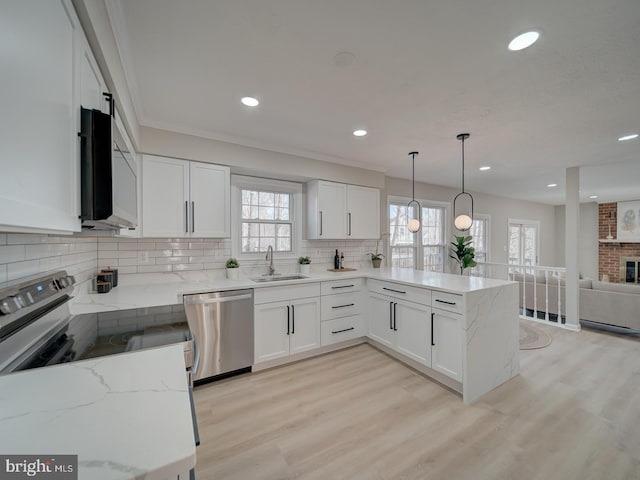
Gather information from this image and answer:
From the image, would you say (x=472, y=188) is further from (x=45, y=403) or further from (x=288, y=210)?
(x=45, y=403)

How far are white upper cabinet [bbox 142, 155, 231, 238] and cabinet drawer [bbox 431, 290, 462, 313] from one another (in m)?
2.23

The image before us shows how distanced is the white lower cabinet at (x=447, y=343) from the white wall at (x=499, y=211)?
7.77 ft

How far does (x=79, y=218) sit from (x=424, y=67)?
81.4 inches

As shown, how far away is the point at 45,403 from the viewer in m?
0.70

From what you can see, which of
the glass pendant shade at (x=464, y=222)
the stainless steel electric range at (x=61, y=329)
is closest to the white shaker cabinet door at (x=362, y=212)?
the glass pendant shade at (x=464, y=222)

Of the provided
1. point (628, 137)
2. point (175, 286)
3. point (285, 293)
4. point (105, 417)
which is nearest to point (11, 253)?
point (105, 417)

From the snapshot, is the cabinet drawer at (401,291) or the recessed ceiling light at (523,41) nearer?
the recessed ceiling light at (523,41)

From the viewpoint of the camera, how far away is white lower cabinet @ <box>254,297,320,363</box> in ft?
9.18

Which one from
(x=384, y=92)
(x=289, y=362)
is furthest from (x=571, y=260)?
(x=289, y=362)

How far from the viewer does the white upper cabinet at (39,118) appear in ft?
2.09

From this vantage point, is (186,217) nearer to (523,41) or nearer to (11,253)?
(11,253)

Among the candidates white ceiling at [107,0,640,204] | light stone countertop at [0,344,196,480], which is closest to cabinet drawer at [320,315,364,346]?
white ceiling at [107,0,640,204]

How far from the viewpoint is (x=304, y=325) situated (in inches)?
120

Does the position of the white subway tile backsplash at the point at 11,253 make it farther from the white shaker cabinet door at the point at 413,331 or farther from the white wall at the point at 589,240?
the white wall at the point at 589,240
